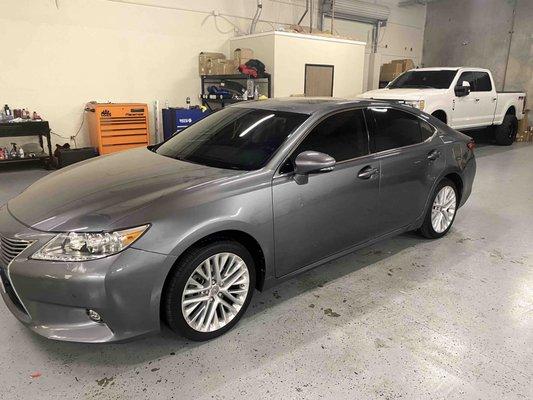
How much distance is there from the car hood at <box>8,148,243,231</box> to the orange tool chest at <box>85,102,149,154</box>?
4435 millimetres

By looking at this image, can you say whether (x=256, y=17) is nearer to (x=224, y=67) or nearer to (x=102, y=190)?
(x=224, y=67)

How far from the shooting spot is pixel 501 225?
414 centimetres

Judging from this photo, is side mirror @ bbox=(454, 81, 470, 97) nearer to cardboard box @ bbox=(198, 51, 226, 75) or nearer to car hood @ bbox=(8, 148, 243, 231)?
cardboard box @ bbox=(198, 51, 226, 75)

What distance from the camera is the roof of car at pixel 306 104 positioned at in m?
2.71

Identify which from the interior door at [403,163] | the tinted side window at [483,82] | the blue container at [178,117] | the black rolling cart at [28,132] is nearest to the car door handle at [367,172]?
the interior door at [403,163]

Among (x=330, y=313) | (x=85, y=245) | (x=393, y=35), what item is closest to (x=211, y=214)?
(x=85, y=245)

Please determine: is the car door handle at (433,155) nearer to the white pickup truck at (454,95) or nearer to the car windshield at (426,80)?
the white pickup truck at (454,95)

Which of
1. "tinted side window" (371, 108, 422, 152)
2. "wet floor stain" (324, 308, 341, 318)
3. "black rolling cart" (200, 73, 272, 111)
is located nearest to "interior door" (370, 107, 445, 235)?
"tinted side window" (371, 108, 422, 152)

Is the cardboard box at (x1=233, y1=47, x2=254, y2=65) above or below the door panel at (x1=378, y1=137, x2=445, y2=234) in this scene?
above

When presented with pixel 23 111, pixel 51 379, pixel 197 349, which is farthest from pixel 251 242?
pixel 23 111

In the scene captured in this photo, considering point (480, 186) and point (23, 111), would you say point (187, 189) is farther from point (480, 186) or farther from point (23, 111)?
point (23, 111)

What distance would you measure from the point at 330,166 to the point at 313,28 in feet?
28.1

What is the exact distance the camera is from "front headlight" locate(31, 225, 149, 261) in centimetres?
182

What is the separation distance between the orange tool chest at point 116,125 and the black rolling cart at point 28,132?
755 mm
